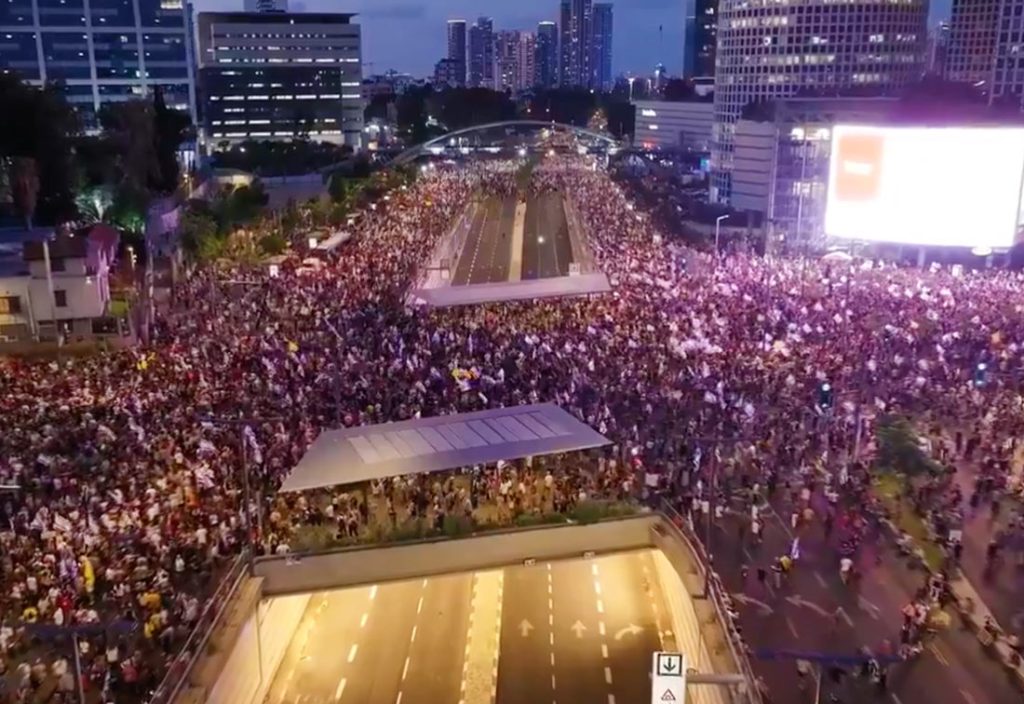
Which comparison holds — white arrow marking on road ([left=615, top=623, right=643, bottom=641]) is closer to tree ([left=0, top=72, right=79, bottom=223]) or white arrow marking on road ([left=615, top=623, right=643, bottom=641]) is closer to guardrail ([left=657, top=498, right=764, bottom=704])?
guardrail ([left=657, top=498, right=764, bottom=704])

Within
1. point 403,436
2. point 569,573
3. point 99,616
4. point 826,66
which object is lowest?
point 569,573

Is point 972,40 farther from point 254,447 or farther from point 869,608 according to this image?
point 254,447

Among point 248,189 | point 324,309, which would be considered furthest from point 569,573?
point 248,189

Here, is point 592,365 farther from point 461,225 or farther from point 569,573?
point 461,225

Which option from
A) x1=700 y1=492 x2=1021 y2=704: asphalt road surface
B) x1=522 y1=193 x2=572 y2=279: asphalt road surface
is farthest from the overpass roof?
x1=522 y1=193 x2=572 y2=279: asphalt road surface

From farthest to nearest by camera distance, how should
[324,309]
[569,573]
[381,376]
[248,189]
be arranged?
1. [248,189]
2. [324,309]
3. [381,376]
4. [569,573]

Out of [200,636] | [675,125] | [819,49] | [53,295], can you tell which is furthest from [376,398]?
[675,125]
